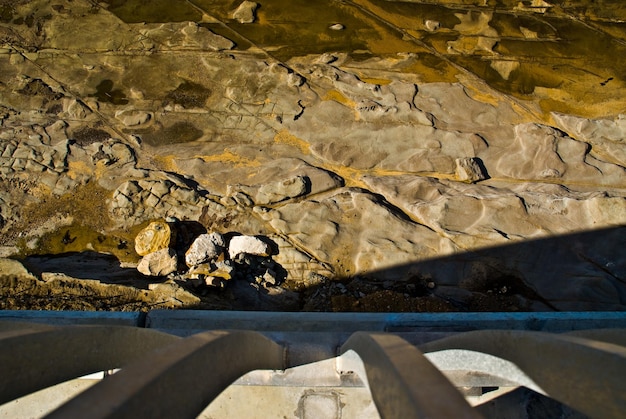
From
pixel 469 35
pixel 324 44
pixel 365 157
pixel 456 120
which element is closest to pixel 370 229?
pixel 365 157

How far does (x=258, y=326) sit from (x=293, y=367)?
500 mm

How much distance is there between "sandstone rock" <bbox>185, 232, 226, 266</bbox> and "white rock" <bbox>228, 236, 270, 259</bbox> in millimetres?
124

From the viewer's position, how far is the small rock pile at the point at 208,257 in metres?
4.53

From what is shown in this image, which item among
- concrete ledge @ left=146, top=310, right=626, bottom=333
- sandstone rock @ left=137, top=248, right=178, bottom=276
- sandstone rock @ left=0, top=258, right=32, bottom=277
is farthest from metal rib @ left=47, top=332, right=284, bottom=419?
sandstone rock @ left=0, top=258, right=32, bottom=277

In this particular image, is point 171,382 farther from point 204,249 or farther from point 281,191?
point 281,191

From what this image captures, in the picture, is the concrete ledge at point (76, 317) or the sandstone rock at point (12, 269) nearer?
the concrete ledge at point (76, 317)

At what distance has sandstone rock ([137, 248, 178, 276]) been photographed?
4.63 meters

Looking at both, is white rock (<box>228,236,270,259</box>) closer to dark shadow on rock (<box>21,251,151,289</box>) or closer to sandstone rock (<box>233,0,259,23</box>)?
dark shadow on rock (<box>21,251,151,289</box>)

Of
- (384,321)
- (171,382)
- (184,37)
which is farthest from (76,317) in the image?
(184,37)

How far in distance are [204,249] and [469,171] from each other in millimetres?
3168

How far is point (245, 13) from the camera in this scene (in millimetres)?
6922

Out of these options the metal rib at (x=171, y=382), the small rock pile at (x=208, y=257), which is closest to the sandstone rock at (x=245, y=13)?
the small rock pile at (x=208, y=257)

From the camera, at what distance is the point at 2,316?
3504mm

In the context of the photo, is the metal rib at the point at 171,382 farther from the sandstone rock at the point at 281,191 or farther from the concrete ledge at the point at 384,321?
the sandstone rock at the point at 281,191
